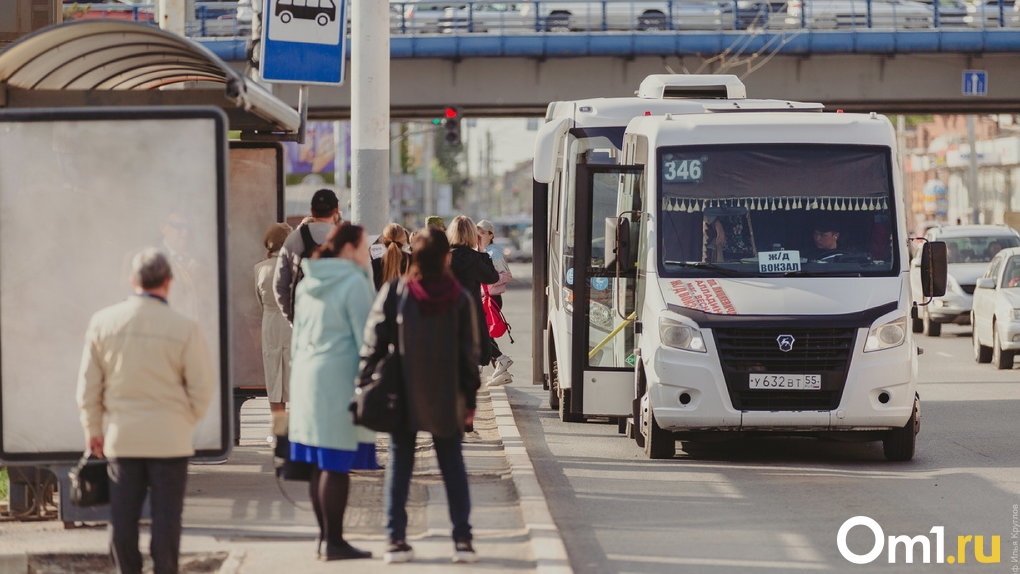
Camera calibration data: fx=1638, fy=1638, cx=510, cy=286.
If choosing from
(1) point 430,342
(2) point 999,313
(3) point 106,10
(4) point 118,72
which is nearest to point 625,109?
(4) point 118,72

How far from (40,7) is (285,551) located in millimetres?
5495

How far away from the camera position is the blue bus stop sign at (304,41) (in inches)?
456

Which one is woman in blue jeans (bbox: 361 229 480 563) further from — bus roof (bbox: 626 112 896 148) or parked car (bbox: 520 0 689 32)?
parked car (bbox: 520 0 689 32)

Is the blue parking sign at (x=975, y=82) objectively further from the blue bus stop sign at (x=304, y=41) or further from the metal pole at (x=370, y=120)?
the blue bus stop sign at (x=304, y=41)

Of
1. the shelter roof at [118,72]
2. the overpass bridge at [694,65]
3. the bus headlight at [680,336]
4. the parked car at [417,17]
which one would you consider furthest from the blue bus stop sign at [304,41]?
the overpass bridge at [694,65]

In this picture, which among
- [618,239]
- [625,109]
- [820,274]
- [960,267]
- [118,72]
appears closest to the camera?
[118,72]

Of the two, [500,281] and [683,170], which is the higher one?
[683,170]

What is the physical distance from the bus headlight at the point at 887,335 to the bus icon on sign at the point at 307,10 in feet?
14.9

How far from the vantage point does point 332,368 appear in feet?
25.6

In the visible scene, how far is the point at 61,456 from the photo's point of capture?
898 cm

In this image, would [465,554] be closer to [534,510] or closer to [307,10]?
[534,510]

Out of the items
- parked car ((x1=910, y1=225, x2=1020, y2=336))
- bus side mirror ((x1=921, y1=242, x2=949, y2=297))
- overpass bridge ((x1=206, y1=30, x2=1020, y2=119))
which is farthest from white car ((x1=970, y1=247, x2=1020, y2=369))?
overpass bridge ((x1=206, y1=30, x2=1020, y2=119))

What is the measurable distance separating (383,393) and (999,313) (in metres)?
15.3

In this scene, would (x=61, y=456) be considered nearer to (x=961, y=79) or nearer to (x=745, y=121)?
(x=745, y=121)
